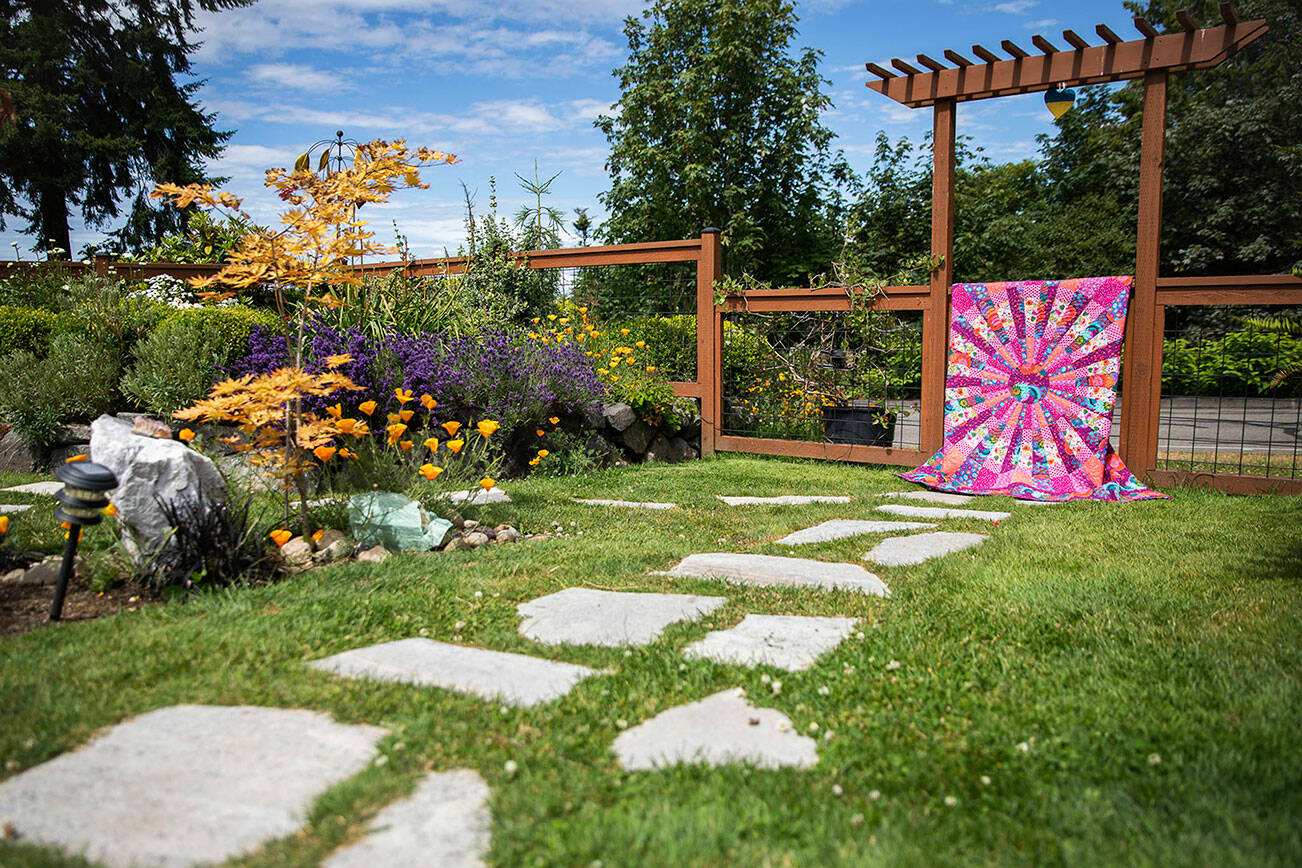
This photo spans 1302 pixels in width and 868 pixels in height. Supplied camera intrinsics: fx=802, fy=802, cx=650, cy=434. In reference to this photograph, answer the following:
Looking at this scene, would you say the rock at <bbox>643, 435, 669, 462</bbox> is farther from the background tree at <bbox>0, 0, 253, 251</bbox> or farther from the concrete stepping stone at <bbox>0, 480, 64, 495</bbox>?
the background tree at <bbox>0, 0, 253, 251</bbox>

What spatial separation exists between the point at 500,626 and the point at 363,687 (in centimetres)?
59

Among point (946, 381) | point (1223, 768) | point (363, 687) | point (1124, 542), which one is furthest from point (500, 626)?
point (946, 381)

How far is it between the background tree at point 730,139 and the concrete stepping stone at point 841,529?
42.5 feet


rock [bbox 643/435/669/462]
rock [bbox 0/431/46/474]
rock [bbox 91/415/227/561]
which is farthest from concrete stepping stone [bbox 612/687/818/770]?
rock [bbox 0/431/46/474]

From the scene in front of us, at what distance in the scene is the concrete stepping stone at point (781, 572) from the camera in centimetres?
309

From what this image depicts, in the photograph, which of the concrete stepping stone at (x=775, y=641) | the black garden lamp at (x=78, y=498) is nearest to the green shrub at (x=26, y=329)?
the black garden lamp at (x=78, y=498)

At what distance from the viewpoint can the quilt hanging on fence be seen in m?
5.24

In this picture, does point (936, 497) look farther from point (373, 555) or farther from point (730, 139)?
point (730, 139)

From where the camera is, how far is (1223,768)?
1671mm

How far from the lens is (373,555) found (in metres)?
3.33

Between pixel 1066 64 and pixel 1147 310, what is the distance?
1.80 meters

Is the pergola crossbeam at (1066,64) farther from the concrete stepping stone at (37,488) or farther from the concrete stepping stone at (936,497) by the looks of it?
the concrete stepping stone at (37,488)

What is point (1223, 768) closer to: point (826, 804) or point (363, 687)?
point (826, 804)

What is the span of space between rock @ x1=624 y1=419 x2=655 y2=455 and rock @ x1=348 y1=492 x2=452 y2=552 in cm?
305
